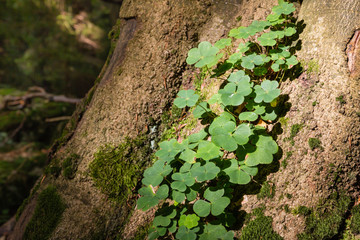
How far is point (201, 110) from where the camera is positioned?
1.59m

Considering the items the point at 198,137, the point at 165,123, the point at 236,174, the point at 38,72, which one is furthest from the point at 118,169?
the point at 38,72

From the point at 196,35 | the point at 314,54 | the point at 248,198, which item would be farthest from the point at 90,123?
the point at 314,54

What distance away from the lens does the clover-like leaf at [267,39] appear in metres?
1.48

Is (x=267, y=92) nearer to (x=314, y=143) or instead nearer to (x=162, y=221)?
(x=314, y=143)

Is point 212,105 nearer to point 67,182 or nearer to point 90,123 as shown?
point 90,123

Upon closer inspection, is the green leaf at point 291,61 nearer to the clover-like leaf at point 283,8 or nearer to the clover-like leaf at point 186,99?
the clover-like leaf at point 283,8

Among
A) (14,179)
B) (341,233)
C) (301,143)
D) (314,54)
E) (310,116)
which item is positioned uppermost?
(314,54)

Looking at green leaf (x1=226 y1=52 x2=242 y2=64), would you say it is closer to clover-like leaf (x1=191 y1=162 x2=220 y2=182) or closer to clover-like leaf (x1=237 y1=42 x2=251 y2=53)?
clover-like leaf (x1=237 y1=42 x2=251 y2=53)

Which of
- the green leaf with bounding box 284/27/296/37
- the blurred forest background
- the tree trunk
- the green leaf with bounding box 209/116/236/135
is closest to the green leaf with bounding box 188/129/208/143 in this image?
the green leaf with bounding box 209/116/236/135

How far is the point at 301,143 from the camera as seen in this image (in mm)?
1291

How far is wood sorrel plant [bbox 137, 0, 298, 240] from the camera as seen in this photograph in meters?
1.30

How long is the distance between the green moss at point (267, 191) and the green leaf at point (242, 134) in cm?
29

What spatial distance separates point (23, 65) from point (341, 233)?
810cm

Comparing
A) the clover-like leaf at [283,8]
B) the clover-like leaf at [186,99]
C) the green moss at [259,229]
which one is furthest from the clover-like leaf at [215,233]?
the clover-like leaf at [283,8]
